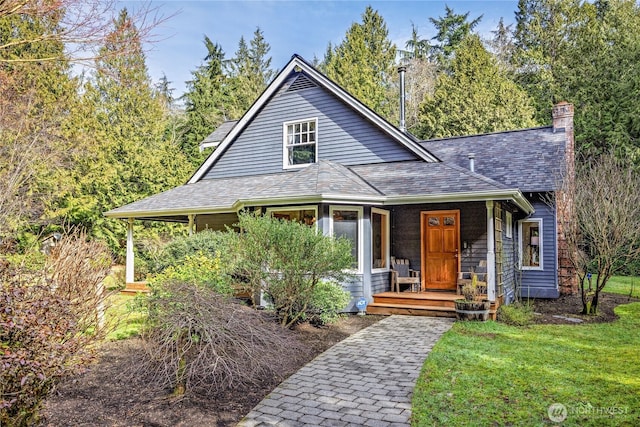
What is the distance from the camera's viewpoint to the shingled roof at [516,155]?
12.6 meters

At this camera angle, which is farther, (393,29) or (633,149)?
(393,29)

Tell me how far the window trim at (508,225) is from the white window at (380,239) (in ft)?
10.7

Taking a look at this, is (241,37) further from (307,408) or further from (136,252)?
(307,408)

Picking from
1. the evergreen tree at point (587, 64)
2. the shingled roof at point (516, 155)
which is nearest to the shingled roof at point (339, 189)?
the shingled roof at point (516, 155)

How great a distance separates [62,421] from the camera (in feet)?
13.2

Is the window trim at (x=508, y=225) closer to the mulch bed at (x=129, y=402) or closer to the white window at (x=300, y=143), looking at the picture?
the white window at (x=300, y=143)

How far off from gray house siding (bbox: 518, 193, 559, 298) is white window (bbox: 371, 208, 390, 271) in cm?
487

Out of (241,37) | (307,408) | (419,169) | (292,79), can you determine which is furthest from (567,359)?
(241,37)

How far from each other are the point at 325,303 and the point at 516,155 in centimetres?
913

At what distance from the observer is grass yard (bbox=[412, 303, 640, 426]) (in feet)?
13.7

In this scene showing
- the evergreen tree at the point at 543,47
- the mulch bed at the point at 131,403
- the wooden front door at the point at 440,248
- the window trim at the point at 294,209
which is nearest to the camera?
the mulch bed at the point at 131,403

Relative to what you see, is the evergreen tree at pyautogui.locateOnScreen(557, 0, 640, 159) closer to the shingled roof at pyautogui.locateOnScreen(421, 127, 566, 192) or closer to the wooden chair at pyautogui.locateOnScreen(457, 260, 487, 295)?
the shingled roof at pyautogui.locateOnScreen(421, 127, 566, 192)

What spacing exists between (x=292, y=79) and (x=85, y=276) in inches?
402

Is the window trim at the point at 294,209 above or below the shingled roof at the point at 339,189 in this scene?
below
